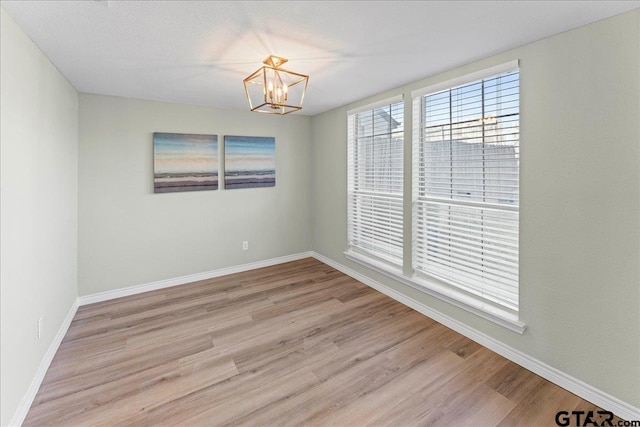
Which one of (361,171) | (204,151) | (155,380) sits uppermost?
(204,151)

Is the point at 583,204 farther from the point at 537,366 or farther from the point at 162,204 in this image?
the point at 162,204

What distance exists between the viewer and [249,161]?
4.27m

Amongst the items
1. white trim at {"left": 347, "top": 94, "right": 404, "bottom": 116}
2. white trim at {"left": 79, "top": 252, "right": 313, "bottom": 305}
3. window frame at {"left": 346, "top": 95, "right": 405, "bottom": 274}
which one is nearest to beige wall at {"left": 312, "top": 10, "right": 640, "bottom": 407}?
white trim at {"left": 347, "top": 94, "right": 404, "bottom": 116}

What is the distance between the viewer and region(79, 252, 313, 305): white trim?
343 cm

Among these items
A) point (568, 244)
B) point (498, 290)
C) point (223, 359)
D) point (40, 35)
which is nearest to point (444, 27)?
point (568, 244)

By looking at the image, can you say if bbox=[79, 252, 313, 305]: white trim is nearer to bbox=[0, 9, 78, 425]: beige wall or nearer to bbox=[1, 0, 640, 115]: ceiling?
bbox=[0, 9, 78, 425]: beige wall

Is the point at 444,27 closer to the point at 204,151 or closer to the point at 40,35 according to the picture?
the point at 40,35

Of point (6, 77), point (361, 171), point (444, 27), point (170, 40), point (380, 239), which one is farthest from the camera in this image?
point (361, 171)

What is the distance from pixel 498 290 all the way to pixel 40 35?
3.72 m

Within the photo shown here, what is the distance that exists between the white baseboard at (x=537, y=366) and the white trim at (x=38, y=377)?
9.98ft

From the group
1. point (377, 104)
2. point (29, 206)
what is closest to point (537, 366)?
point (377, 104)

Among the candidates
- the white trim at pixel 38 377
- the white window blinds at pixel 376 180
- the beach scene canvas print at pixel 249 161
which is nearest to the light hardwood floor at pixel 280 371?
the white trim at pixel 38 377

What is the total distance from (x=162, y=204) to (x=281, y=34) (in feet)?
8.80

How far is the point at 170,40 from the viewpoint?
2.03 m
